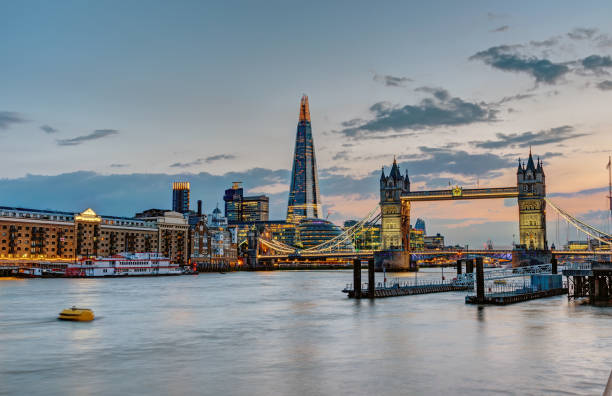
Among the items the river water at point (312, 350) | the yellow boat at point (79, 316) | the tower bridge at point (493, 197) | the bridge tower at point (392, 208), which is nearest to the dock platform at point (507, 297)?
the river water at point (312, 350)

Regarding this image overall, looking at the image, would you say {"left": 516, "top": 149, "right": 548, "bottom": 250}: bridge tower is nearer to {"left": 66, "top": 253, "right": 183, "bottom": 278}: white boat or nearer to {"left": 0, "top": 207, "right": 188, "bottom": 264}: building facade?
{"left": 66, "top": 253, "right": 183, "bottom": 278}: white boat

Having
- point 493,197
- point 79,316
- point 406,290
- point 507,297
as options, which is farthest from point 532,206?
point 79,316

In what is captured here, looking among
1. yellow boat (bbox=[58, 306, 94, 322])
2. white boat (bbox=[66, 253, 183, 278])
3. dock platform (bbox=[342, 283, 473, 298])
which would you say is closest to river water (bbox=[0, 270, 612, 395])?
yellow boat (bbox=[58, 306, 94, 322])

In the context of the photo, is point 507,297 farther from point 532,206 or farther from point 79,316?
point 532,206

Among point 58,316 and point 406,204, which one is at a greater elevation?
point 406,204

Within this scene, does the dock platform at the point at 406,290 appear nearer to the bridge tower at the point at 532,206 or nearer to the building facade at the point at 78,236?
the bridge tower at the point at 532,206

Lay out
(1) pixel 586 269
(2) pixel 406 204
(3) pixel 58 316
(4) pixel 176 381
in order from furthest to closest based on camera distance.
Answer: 1. (2) pixel 406 204
2. (1) pixel 586 269
3. (3) pixel 58 316
4. (4) pixel 176 381

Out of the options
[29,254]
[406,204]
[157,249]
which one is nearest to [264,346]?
[29,254]

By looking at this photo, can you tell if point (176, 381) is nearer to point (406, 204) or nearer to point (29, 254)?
point (29, 254)

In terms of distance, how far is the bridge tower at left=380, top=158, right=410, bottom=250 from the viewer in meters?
174

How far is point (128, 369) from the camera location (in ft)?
97.1

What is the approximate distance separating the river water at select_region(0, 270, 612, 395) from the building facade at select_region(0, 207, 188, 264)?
103m

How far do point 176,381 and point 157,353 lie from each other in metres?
7.60

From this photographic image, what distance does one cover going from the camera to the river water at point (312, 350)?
26172 mm
